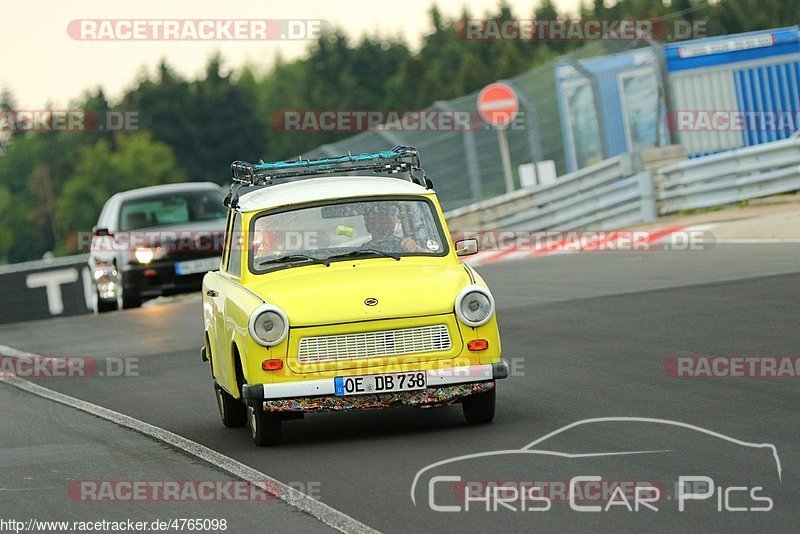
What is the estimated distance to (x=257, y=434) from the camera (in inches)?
356

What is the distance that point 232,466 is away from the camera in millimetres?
8430

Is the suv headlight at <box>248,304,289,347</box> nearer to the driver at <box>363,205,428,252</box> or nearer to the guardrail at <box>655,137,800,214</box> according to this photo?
the driver at <box>363,205,428,252</box>

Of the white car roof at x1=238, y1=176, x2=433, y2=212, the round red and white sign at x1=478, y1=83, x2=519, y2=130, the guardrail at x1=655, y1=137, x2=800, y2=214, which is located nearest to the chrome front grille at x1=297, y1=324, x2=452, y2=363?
the white car roof at x1=238, y1=176, x2=433, y2=212

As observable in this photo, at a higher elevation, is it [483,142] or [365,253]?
[483,142]

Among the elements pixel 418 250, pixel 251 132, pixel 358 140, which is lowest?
pixel 418 250

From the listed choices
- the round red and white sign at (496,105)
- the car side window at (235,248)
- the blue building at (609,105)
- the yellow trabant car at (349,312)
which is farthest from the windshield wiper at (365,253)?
the blue building at (609,105)

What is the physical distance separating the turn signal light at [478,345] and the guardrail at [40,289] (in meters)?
20.0

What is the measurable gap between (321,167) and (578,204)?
54.4 ft

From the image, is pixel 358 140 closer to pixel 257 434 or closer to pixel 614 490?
pixel 257 434

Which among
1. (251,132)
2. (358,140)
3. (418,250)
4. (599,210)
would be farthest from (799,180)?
(251,132)

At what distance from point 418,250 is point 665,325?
3.93m

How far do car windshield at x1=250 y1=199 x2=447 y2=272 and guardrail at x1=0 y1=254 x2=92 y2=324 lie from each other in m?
18.7

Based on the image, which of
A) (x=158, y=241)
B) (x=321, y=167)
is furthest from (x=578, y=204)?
(x=321, y=167)

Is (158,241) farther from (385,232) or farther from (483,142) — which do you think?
(385,232)
